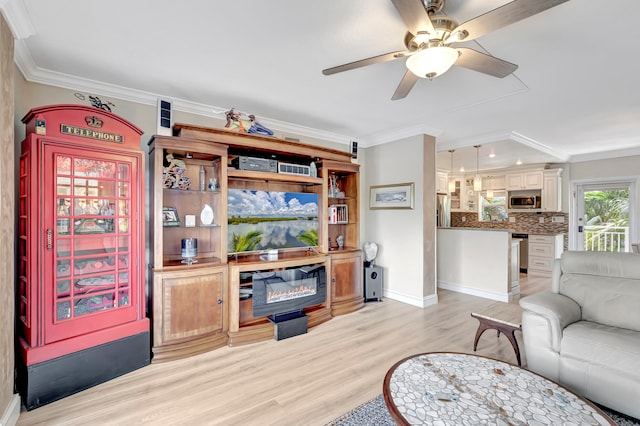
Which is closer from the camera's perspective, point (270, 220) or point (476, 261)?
point (270, 220)

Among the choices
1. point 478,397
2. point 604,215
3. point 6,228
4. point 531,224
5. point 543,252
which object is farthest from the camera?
point 531,224

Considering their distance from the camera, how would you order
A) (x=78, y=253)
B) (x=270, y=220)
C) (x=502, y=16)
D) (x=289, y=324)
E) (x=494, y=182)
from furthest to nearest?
(x=494, y=182), (x=270, y=220), (x=289, y=324), (x=78, y=253), (x=502, y=16)

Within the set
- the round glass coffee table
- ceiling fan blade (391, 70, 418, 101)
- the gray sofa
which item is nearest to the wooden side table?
the gray sofa

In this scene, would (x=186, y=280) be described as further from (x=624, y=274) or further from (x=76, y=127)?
(x=624, y=274)

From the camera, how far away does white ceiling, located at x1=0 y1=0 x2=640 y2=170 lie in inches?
70.7

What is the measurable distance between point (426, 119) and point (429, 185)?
93 centimetres

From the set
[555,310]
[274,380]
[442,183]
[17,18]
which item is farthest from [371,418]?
[442,183]

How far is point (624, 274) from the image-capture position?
8.02ft

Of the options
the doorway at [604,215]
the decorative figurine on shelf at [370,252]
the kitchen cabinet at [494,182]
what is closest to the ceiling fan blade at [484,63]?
the decorative figurine on shelf at [370,252]

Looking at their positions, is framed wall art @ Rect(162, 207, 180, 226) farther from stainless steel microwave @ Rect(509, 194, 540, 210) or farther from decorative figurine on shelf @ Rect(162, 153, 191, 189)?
stainless steel microwave @ Rect(509, 194, 540, 210)

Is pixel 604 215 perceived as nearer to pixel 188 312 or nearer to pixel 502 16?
pixel 502 16

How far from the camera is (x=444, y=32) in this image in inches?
65.6

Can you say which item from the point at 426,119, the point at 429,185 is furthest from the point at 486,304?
the point at 426,119

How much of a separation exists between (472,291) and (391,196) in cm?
209
